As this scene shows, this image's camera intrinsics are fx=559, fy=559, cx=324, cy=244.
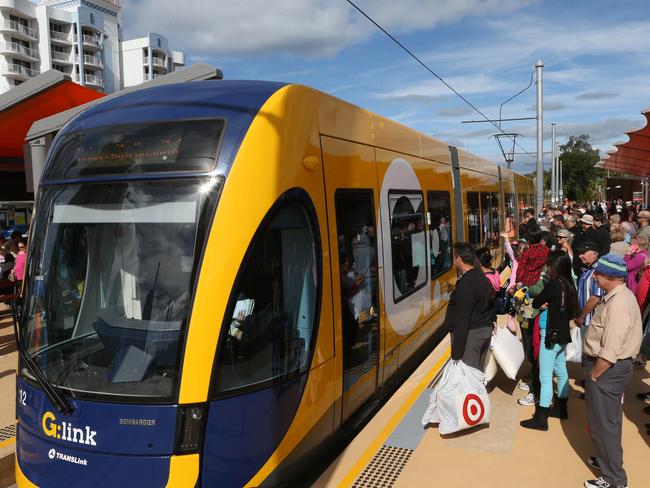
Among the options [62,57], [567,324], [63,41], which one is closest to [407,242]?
[567,324]

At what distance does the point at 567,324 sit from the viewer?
4992 millimetres

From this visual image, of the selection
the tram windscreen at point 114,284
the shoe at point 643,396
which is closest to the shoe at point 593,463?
the shoe at point 643,396

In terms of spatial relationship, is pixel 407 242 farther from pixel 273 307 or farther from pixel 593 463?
pixel 273 307

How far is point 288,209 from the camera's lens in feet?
12.3

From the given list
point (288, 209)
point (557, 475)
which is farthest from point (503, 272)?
point (288, 209)

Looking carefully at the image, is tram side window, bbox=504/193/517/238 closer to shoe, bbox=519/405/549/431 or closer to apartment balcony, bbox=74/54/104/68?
shoe, bbox=519/405/549/431

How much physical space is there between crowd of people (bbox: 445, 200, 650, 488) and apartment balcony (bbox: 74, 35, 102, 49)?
71682mm

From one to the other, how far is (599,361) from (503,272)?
10.5 meters

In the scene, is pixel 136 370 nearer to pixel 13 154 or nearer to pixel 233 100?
pixel 233 100

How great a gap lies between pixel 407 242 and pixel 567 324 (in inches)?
77.0

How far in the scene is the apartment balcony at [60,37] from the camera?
64.6 m

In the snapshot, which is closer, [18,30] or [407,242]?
[407,242]

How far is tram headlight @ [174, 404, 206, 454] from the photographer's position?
3.17 metres

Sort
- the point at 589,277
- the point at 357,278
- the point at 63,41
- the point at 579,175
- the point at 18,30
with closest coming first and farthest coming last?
the point at 357,278 → the point at 589,277 → the point at 18,30 → the point at 63,41 → the point at 579,175
